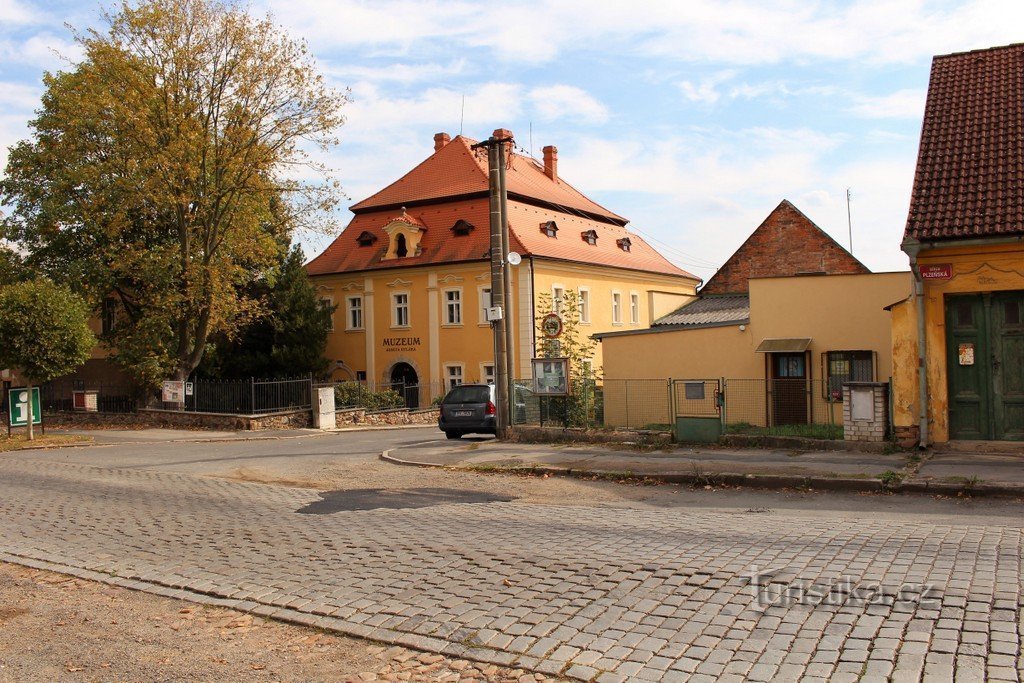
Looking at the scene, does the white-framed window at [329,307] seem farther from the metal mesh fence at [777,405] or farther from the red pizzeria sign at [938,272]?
the red pizzeria sign at [938,272]

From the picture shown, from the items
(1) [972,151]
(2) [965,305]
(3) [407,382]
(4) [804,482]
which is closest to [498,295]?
(4) [804,482]

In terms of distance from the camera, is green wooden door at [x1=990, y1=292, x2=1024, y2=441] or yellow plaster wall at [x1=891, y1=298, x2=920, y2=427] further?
yellow plaster wall at [x1=891, y1=298, x2=920, y2=427]

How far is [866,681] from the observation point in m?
4.83

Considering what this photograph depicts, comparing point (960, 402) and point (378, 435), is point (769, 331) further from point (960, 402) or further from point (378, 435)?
point (378, 435)

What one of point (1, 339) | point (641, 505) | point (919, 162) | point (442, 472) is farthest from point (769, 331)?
point (1, 339)

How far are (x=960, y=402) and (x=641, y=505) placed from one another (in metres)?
6.97

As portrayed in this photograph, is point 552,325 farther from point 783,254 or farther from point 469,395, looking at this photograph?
point 783,254

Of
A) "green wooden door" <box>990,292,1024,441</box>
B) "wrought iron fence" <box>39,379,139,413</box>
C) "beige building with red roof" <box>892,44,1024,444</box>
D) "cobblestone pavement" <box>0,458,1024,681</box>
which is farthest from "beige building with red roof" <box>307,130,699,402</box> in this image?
"cobblestone pavement" <box>0,458,1024,681</box>

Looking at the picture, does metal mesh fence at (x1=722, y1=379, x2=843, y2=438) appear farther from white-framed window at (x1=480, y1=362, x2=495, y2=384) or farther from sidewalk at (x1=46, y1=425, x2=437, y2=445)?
white-framed window at (x1=480, y1=362, x2=495, y2=384)

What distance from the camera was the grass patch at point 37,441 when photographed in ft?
75.5

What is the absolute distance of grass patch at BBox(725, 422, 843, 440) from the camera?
16406 millimetres

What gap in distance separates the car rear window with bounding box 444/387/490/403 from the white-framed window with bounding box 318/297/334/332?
22328 mm

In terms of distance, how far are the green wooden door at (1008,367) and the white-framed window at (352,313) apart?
3764 cm

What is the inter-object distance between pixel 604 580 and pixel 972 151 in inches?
504
